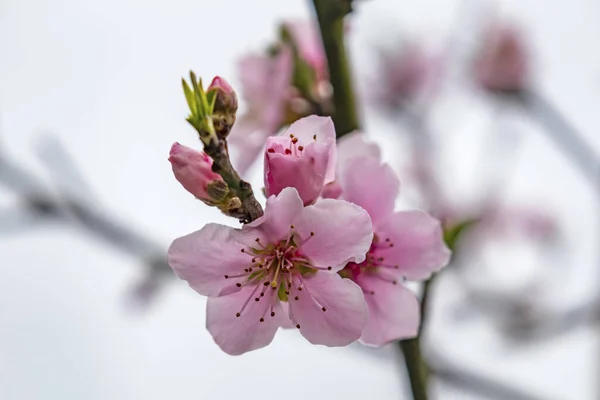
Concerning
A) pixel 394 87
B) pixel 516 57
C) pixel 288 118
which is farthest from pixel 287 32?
pixel 516 57

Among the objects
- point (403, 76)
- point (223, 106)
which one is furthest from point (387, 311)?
point (403, 76)

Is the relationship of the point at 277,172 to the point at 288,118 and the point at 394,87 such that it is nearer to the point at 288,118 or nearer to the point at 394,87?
the point at 288,118

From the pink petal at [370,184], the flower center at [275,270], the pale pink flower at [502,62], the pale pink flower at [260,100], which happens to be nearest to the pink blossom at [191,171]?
the flower center at [275,270]

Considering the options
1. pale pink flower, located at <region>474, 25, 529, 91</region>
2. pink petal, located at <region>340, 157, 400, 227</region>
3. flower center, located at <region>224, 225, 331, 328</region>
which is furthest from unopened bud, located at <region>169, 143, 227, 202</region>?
pale pink flower, located at <region>474, 25, 529, 91</region>

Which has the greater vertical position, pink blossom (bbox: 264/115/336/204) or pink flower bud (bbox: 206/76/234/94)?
pink flower bud (bbox: 206/76/234/94)

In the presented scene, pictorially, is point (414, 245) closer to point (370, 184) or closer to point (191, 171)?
point (370, 184)

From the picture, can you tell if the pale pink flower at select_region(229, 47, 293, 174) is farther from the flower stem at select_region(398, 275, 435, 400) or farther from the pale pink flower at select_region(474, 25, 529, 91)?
the pale pink flower at select_region(474, 25, 529, 91)

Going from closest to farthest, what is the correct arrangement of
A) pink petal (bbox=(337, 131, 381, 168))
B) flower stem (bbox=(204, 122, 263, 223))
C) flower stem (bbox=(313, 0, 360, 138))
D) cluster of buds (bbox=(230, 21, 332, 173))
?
flower stem (bbox=(204, 122, 263, 223)), pink petal (bbox=(337, 131, 381, 168)), flower stem (bbox=(313, 0, 360, 138)), cluster of buds (bbox=(230, 21, 332, 173))
